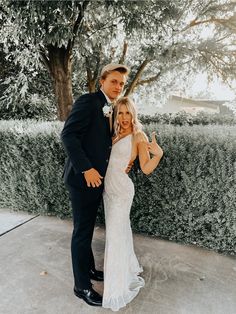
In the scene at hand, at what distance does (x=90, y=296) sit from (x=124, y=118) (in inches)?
65.8

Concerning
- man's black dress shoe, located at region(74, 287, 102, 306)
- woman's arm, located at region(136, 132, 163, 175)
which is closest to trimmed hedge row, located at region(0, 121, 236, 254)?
woman's arm, located at region(136, 132, 163, 175)

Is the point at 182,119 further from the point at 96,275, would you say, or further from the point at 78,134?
the point at 78,134

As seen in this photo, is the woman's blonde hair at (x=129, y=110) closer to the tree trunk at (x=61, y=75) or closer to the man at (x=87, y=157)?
the man at (x=87, y=157)

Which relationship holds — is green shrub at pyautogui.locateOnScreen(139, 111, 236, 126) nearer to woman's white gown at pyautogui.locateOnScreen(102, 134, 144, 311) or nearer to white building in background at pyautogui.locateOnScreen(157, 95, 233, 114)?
woman's white gown at pyautogui.locateOnScreen(102, 134, 144, 311)

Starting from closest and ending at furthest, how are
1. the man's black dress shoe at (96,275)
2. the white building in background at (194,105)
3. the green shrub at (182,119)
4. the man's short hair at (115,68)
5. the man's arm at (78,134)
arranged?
the man's arm at (78,134) → the man's short hair at (115,68) → the man's black dress shoe at (96,275) → the green shrub at (182,119) → the white building in background at (194,105)

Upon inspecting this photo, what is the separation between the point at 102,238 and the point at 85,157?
2.02 meters

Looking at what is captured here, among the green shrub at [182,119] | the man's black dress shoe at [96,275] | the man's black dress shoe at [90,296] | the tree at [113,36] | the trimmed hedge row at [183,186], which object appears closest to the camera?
the man's black dress shoe at [90,296]

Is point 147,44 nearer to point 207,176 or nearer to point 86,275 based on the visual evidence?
point 207,176

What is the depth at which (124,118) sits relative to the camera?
2990 millimetres

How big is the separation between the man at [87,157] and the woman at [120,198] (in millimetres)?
117

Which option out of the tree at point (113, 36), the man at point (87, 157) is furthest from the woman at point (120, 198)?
the tree at point (113, 36)

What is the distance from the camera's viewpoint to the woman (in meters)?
2.99

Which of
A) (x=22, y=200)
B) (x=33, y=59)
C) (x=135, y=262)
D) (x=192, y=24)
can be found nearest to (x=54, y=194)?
(x=22, y=200)

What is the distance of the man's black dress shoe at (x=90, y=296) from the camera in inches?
119
